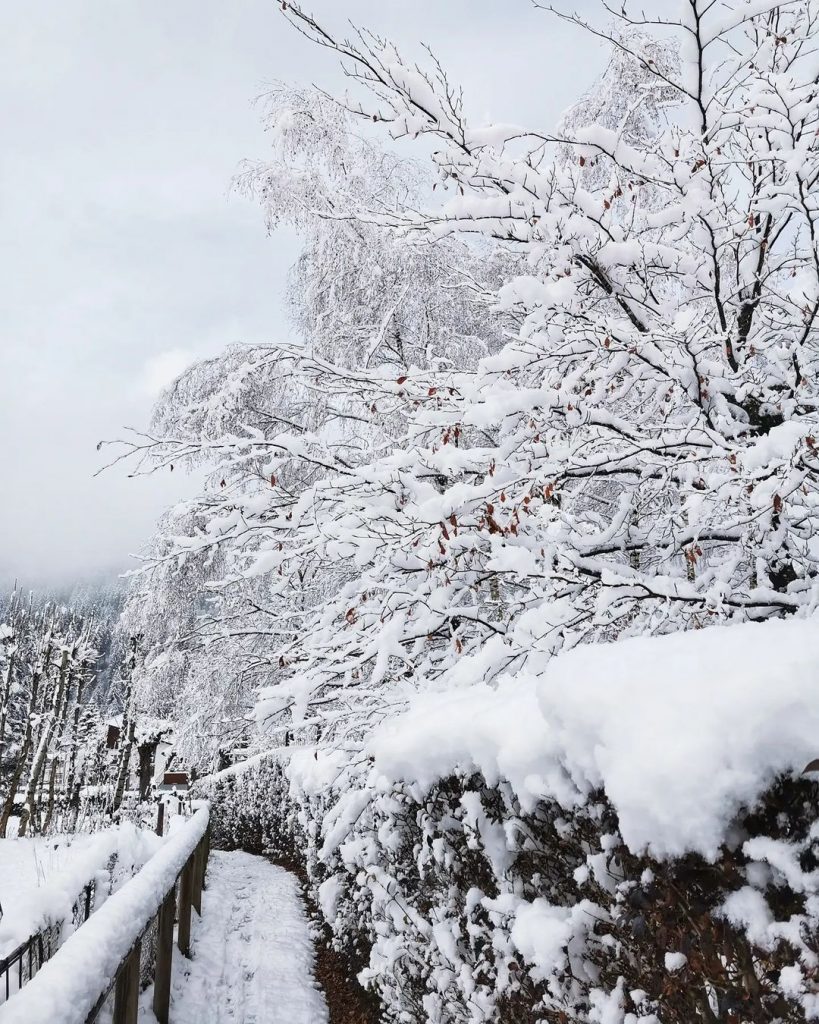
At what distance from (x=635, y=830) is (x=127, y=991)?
9.31ft

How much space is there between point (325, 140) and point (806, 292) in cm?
565

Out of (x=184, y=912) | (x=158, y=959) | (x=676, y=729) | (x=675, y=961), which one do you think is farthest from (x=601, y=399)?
(x=184, y=912)

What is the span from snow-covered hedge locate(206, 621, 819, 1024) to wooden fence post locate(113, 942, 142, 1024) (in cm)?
141

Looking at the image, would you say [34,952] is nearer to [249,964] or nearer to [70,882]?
[70,882]

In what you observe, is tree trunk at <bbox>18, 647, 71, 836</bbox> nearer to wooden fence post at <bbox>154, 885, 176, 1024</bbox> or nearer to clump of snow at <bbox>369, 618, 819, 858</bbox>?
wooden fence post at <bbox>154, 885, 176, 1024</bbox>

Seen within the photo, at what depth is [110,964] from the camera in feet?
7.47

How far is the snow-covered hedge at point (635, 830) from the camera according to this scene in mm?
1157

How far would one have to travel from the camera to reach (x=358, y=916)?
4898mm

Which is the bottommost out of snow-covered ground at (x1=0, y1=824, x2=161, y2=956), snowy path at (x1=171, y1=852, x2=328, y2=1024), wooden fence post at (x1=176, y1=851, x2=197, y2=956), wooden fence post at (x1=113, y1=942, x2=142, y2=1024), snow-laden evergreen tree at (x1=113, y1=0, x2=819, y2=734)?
snowy path at (x1=171, y1=852, x2=328, y2=1024)

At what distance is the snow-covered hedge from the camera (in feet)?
3.80

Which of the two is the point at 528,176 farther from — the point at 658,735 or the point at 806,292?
the point at 658,735

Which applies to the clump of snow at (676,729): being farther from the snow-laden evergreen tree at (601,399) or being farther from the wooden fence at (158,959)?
the wooden fence at (158,959)

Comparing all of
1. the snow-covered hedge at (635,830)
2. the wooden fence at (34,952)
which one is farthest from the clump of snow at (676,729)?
the wooden fence at (34,952)

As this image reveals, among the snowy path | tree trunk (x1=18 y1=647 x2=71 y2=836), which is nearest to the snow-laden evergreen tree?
the snowy path
